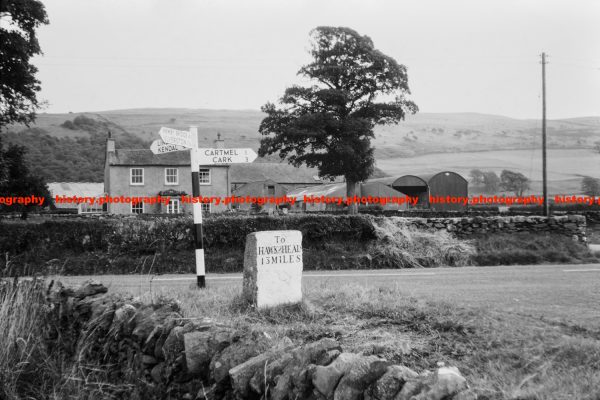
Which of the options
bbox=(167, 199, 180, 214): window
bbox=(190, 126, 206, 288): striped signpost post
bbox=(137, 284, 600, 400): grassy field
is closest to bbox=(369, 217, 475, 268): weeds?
bbox=(190, 126, 206, 288): striped signpost post

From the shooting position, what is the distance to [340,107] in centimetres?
4578

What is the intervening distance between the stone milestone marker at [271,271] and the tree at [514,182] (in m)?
65.5

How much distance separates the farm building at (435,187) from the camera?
2131 inches

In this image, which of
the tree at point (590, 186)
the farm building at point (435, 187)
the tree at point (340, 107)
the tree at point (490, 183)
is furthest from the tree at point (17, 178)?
the tree at point (490, 183)

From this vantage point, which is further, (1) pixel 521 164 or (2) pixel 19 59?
(1) pixel 521 164

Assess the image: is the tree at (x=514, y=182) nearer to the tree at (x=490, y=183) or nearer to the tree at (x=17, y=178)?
the tree at (x=490, y=183)

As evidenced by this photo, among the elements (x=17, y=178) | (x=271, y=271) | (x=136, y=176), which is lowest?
(x=271, y=271)

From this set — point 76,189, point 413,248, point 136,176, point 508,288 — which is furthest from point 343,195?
point 508,288

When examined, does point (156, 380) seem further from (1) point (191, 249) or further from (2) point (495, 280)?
(1) point (191, 249)

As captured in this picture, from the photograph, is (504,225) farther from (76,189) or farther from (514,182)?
(76,189)

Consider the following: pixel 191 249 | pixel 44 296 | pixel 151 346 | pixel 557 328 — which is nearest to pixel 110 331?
pixel 151 346

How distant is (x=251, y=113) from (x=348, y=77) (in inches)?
5928

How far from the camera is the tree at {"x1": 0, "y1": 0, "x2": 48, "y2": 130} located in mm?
27766

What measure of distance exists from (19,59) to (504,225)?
24.0 meters
